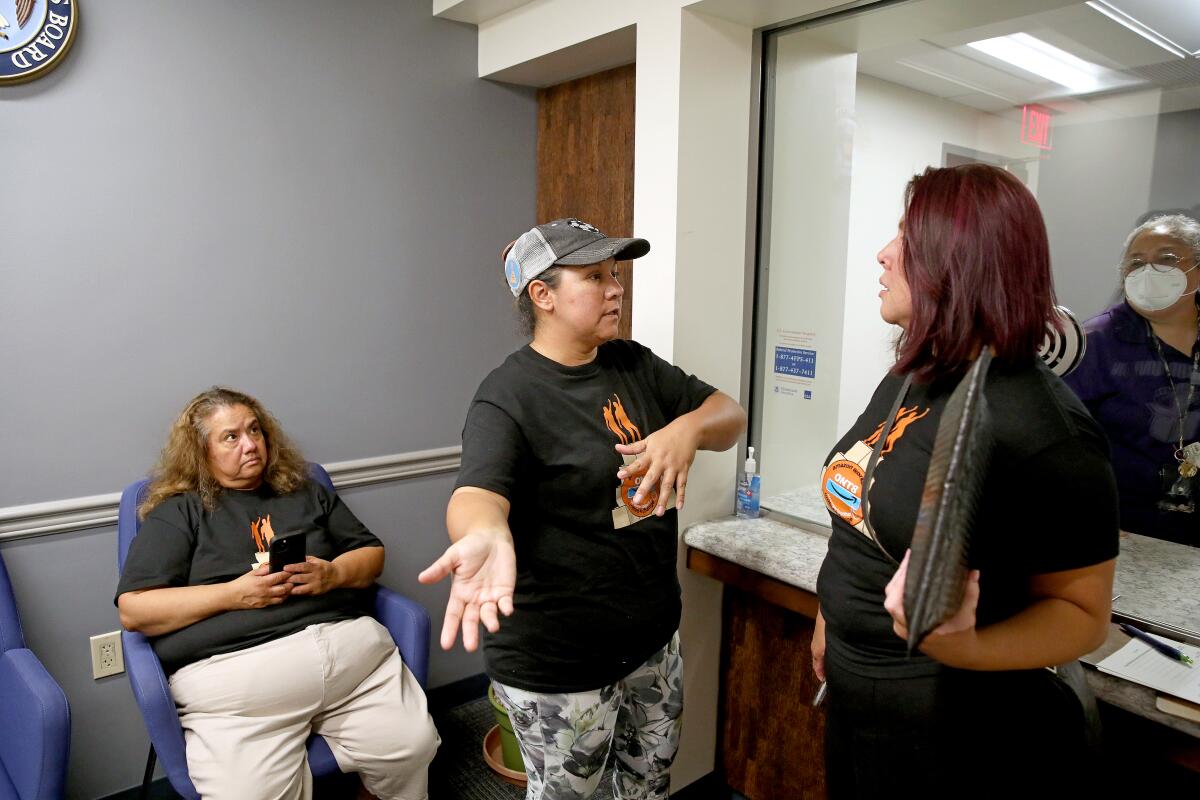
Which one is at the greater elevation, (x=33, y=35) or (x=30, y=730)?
(x=33, y=35)

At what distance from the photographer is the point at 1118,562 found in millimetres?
1522

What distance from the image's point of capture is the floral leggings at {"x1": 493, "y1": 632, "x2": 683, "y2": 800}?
A: 1384 millimetres

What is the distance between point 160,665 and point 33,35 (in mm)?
1495

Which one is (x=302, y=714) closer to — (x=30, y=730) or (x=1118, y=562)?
(x=30, y=730)

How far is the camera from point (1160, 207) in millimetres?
1405

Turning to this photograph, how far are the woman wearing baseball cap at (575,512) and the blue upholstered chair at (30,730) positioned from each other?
83cm

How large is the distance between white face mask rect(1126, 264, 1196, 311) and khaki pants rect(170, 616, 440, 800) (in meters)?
1.80

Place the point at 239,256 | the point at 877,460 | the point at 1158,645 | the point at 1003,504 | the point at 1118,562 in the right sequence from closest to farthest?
the point at 1003,504, the point at 877,460, the point at 1158,645, the point at 1118,562, the point at 239,256

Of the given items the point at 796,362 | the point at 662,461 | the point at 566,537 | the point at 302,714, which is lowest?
the point at 302,714

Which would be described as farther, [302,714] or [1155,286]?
[302,714]

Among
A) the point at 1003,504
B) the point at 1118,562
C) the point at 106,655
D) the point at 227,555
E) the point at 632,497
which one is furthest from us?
the point at 106,655

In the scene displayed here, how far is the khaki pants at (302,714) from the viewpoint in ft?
5.34

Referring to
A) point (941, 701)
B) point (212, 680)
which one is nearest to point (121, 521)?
point (212, 680)

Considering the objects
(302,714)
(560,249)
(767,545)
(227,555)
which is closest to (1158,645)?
(767,545)
